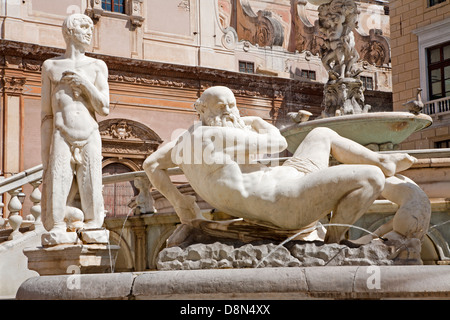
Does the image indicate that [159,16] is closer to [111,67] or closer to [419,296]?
[111,67]

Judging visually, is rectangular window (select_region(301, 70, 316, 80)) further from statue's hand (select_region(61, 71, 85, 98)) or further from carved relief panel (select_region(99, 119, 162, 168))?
statue's hand (select_region(61, 71, 85, 98))

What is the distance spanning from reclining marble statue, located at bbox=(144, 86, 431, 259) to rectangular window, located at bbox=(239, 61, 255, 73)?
72.8 ft

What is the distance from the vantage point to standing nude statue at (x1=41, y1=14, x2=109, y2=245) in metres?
5.79

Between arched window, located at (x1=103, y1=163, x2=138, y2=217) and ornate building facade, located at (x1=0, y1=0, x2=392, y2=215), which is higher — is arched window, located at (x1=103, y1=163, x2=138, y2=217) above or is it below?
below

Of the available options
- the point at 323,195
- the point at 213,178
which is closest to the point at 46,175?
the point at 213,178

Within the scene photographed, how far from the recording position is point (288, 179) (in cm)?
455

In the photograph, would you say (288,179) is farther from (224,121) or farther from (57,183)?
(57,183)

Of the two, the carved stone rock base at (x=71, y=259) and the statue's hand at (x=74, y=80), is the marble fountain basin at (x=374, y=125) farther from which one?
the carved stone rock base at (x=71, y=259)

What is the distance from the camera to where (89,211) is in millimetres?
5875

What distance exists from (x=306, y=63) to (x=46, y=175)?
23128 millimetres

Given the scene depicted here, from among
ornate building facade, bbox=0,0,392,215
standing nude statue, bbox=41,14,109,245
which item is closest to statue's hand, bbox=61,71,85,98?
standing nude statue, bbox=41,14,109,245

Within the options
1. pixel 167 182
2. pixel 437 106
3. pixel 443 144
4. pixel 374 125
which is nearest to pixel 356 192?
pixel 167 182

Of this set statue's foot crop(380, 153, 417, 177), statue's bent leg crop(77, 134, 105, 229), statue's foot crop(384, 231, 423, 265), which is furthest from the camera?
statue's bent leg crop(77, 134, 105, 229)

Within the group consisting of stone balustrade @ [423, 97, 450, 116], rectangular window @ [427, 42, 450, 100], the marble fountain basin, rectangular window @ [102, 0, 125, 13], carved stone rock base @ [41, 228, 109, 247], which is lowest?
carved stone rock base @ [41, 228, 109, 247]
